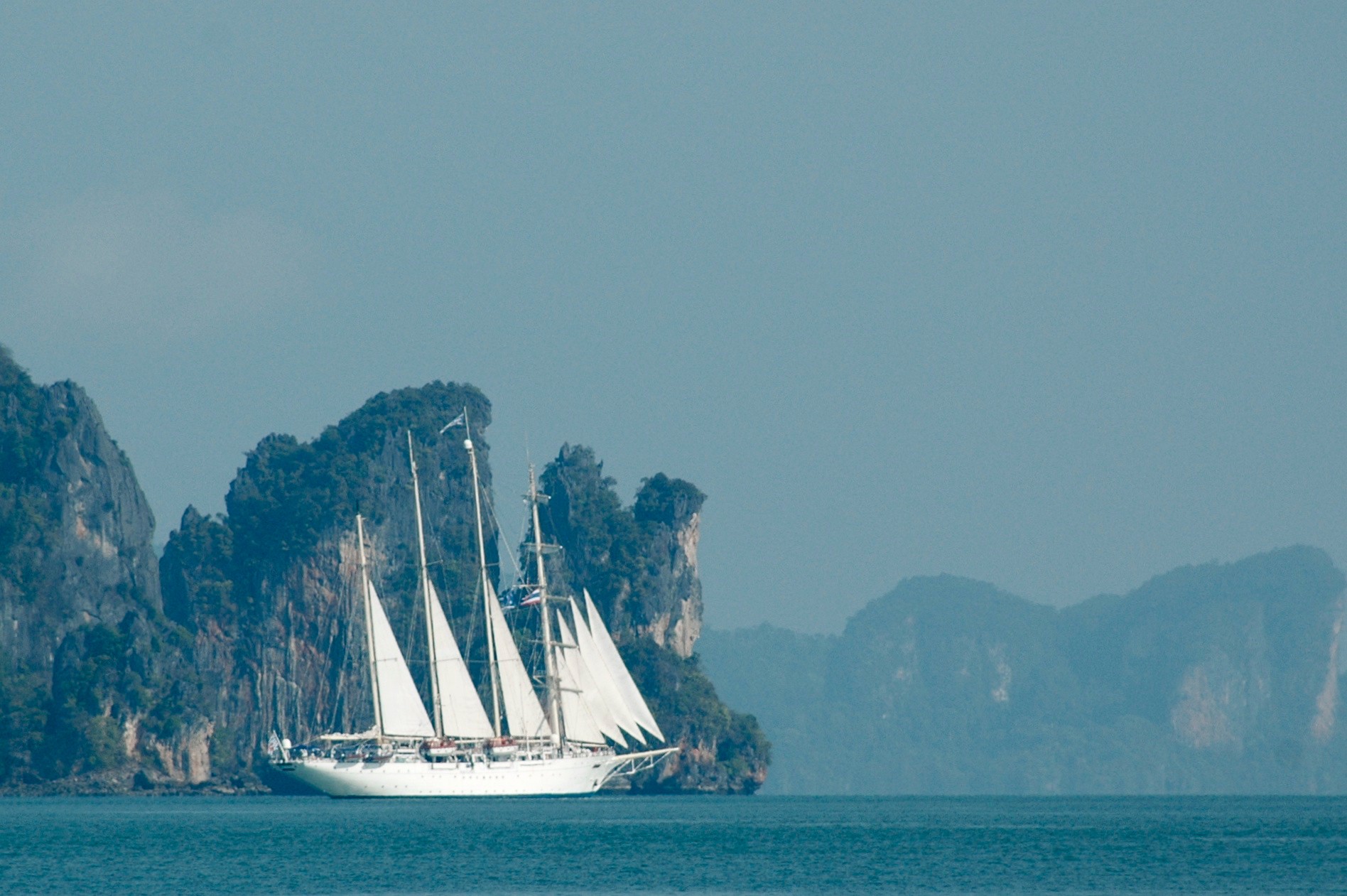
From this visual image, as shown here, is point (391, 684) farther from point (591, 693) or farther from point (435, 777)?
point (591, 693)

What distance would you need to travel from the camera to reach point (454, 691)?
100312 millimetres

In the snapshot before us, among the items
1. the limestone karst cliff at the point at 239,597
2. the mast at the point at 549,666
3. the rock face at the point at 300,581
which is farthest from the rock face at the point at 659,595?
the mast at the point at 549,666

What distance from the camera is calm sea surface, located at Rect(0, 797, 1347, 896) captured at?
53750mm

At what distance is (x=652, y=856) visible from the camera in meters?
62.7

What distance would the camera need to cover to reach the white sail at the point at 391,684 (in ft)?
324

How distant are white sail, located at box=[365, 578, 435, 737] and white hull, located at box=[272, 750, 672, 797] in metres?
1.75

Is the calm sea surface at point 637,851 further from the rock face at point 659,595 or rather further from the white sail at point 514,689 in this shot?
the rock face at point 659,595

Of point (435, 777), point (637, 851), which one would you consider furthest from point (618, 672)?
point (637, 851)

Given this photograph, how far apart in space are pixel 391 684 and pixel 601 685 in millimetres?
9666

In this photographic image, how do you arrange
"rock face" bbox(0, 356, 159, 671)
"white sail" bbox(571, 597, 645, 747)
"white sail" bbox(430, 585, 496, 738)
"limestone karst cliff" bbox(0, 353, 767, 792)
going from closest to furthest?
"white sail" bbox(430, 585, 496, 738), "white sail" bbox(571, 597, 645, 747), "limestone karst cliff" bbox(0, 353, 767, 792), "rock face" bbox(0, 356, 159, 671)

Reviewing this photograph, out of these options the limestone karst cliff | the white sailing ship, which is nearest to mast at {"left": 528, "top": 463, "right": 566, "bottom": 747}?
the white sailing ship

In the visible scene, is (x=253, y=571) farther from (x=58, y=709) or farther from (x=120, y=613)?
(x=58, y=709)

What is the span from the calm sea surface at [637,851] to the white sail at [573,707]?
6.63 m

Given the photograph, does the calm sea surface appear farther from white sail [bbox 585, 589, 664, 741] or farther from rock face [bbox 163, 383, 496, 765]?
rock face [bbox 163, 383, 496, 765]
